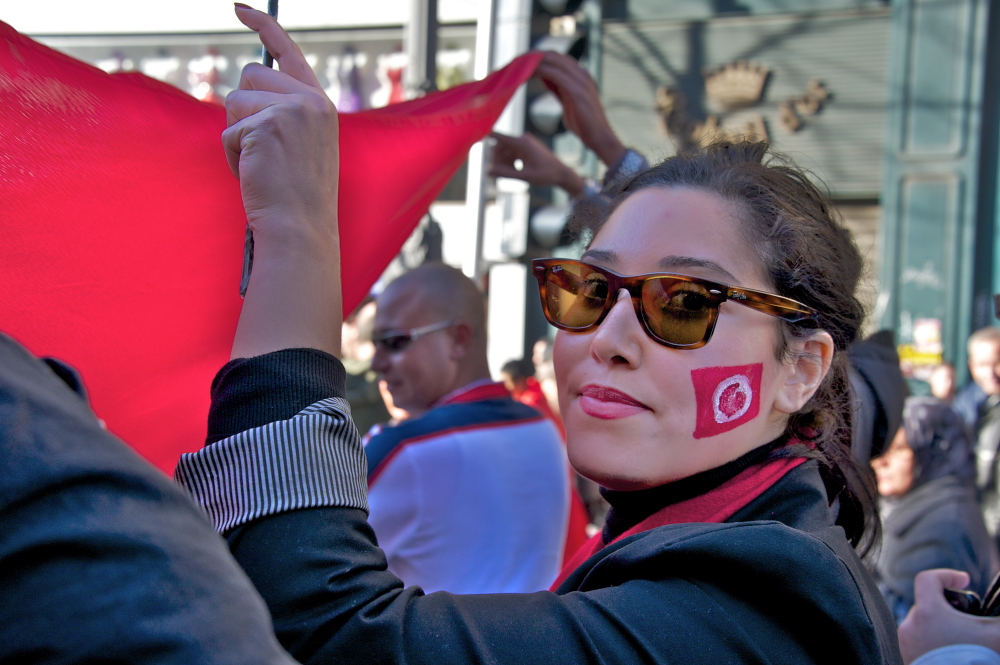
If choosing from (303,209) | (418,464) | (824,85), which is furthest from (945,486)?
(824,85)

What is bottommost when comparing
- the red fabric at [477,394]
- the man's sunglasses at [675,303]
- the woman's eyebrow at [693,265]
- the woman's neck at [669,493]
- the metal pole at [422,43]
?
the red fabric at [477,394]

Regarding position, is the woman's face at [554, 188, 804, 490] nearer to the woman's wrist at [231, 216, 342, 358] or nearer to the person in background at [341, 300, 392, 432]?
the woman's wrist at [231, 216, 342, 358]

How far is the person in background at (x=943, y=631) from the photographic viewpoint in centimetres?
137

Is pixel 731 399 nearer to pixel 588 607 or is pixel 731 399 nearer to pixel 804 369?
pixel 804 369

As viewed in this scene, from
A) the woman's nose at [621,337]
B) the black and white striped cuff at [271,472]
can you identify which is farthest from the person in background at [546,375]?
the black and white striped cuff at [271,472]

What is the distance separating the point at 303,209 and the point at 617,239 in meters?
0.51

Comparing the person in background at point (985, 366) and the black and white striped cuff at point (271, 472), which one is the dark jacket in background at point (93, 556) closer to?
the black and white striped cuff at point (271, 472)

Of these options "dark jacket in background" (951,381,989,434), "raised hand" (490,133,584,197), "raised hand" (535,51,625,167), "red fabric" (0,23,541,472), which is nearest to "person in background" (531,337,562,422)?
"raised hand" (490,133,584,197)

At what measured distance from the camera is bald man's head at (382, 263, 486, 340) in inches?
122

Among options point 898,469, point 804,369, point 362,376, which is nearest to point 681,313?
point 804,369

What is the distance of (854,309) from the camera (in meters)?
1.38

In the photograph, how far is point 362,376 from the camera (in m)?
6.05

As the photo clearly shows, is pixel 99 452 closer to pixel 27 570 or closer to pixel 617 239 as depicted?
pixel 27 570

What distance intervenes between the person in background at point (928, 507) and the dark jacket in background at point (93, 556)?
9.84 ft
